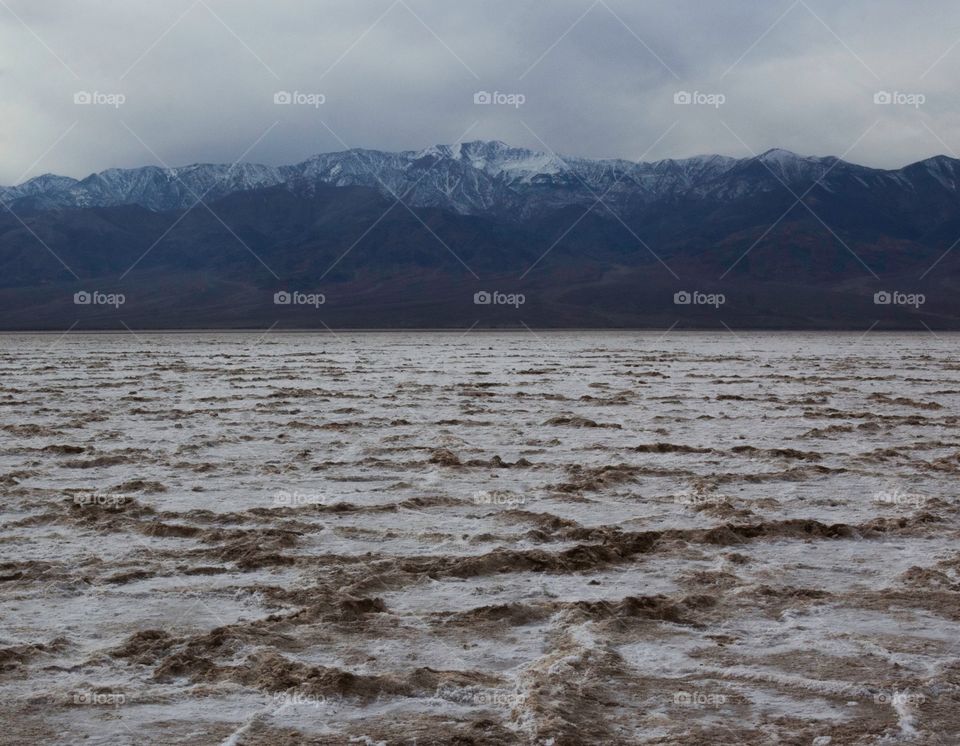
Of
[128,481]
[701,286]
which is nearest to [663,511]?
[128,481]

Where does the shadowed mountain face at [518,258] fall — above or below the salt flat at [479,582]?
above

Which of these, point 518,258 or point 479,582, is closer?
point 479,582

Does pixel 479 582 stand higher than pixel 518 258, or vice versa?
pixel 518 258

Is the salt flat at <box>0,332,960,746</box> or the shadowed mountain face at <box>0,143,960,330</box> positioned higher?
the shadowed mountain face at <box>0,143,960,330</box>

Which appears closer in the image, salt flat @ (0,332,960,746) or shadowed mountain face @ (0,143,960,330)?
salt flat @ (0,332,960,746)
